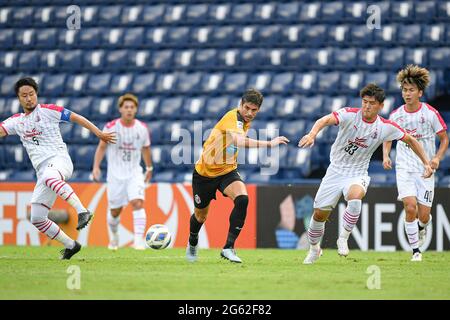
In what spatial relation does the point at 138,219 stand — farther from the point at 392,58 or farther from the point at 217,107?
the point at 392,58

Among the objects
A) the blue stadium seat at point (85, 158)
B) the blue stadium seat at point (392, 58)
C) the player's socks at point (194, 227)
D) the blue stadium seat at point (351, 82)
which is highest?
the blue stadium seat at point (392, 58)

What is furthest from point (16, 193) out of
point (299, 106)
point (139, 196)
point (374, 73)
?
point (374, 73)

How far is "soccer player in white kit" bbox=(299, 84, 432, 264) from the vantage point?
36.8 ft

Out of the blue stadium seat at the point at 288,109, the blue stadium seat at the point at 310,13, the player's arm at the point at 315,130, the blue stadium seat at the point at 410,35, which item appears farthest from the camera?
the blue stadium seat at the point at 310,13

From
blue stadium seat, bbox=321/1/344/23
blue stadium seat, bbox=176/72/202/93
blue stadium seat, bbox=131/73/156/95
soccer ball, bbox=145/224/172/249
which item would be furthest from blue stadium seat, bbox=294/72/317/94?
soccer ball, bbox=145/224/172/249

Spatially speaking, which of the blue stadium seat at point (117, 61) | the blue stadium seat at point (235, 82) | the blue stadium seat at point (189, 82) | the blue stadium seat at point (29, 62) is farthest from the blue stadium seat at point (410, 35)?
the blue stadium seat at point (29, 62)

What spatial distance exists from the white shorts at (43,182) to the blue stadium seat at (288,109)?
738 centimetres

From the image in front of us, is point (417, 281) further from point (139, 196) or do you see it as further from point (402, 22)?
point (402, 22)

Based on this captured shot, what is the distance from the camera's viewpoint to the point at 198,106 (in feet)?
63.3

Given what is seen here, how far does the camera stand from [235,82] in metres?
19.7

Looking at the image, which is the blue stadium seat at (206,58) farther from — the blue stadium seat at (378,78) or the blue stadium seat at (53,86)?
the blue stadium seat at (378,78)

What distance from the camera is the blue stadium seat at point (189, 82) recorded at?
19.9 metres

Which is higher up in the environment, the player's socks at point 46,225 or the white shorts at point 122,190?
the white shorts at point 122,190

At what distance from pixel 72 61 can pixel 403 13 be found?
7055mm
